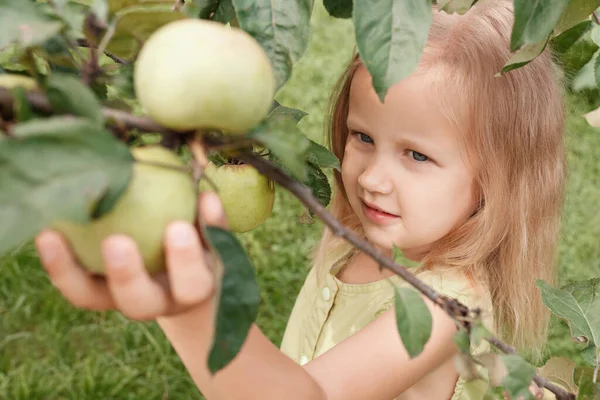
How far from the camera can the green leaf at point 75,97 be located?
1.62ft

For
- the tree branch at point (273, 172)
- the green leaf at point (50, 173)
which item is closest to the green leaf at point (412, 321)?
the tree branch at point (273, 172)

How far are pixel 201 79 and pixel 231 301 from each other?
0.17 m

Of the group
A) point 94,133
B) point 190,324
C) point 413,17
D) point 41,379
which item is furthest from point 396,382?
point 41,379

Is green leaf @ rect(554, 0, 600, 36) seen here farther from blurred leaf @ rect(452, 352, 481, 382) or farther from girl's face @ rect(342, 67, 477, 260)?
blurred leaf @ rect(452, 352, 481, 382)

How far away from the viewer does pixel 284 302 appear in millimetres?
2357

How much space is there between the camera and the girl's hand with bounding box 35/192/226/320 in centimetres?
54

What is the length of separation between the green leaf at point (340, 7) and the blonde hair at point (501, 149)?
33 cm

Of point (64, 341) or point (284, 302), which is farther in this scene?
point (284, 302)

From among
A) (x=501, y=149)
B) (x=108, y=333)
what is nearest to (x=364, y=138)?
(x=501, y=149)

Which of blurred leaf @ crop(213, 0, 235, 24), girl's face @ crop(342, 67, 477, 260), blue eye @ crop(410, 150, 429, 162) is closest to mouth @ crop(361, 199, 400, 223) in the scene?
girl's face @ crop(342, 67, 477, 260)

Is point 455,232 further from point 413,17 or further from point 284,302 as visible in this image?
point 284,302

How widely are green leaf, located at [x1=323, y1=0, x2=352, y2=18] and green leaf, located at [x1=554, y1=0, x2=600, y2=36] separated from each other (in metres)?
0.36

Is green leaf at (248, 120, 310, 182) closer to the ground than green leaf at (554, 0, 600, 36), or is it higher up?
higher up

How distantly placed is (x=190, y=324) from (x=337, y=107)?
2.85 ft
